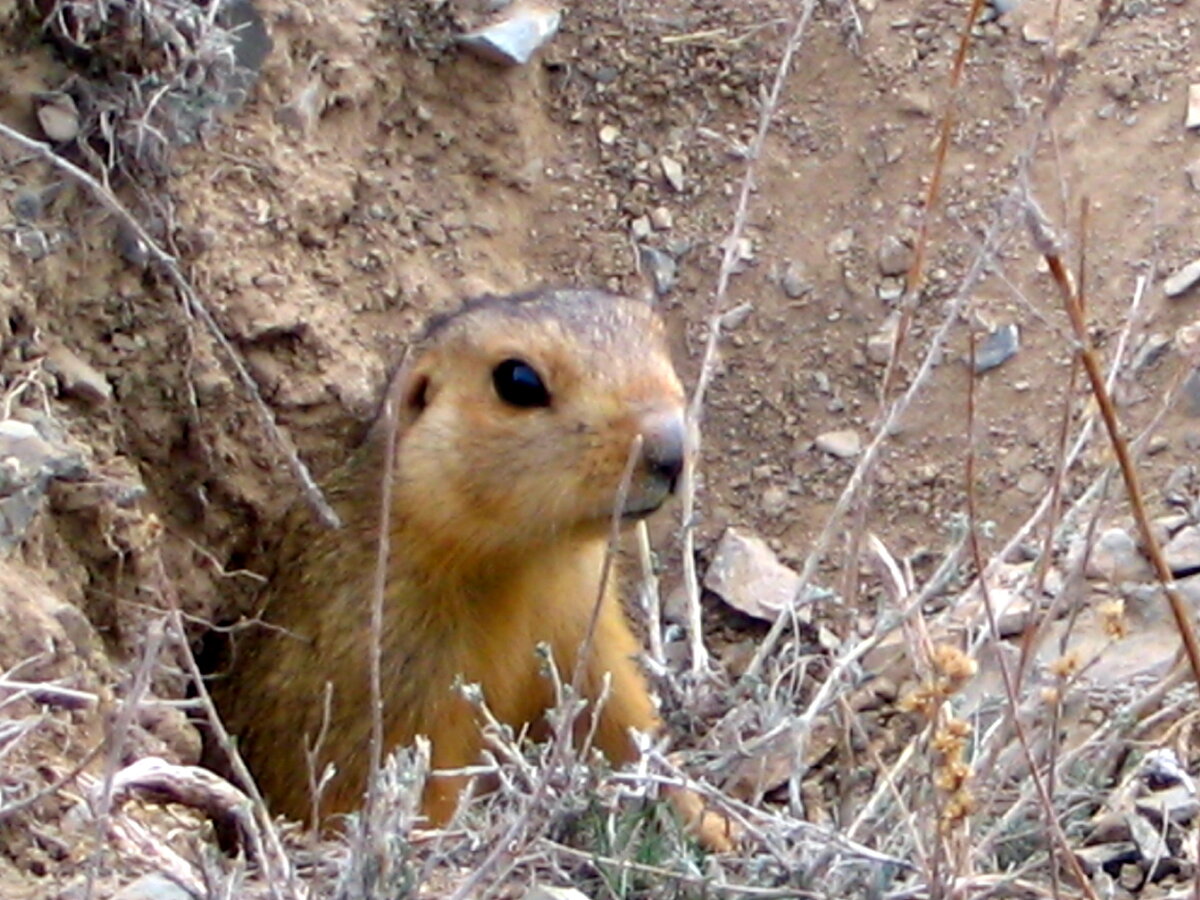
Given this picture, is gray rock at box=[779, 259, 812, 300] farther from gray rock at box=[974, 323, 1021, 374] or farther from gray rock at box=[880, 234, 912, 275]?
gray rock at box=[974, 323, 1021, 374]

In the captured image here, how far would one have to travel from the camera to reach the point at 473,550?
193 inches

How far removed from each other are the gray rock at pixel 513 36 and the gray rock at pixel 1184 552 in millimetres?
2614

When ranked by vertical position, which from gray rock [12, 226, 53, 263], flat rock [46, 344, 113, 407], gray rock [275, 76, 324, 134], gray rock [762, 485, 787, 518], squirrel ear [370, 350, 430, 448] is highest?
gray rock [275, 76, 324, 134]

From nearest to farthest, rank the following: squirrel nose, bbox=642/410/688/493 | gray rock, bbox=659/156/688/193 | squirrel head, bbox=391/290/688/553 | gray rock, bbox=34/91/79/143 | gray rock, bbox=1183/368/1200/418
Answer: squirrel nose, bbox=642/410/688/493 < squirrel head, bbox=391/290/688/553 < gray rock, bbox=34/91/79/143 < gray rock, bbox=1183/368/1200/418 < gray rock, bbox=659/156/688/193

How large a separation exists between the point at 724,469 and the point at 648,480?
6.60 ft

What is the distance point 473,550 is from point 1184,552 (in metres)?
1.76

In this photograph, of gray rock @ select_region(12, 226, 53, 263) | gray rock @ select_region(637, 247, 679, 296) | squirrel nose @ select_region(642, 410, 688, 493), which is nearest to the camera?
squirrel nose @ select_region(642, 410, 688, 493)

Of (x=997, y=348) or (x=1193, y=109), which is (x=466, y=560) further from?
(x=1193, y=109)

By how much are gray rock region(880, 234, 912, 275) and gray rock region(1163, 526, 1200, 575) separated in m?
1.41

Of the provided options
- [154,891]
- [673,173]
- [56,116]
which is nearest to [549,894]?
[154,891]

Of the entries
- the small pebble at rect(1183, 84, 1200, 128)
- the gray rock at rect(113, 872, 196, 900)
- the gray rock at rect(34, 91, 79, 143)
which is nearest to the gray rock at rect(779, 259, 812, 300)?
the small pebble at rect(1183, 84, 1200, 128)

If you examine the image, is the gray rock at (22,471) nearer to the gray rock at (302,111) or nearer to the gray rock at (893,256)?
the gray rock at (302,111)

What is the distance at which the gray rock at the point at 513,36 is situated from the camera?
6.51 meters

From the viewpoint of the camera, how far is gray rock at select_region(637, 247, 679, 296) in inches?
255
